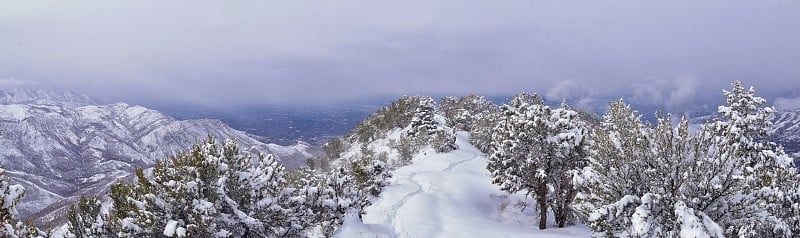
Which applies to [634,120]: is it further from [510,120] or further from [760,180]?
[510,120]

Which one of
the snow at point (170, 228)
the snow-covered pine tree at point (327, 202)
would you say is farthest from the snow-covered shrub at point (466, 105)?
the snow at point (170, 228)

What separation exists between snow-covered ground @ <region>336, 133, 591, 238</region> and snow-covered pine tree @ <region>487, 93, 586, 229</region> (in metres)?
2.44

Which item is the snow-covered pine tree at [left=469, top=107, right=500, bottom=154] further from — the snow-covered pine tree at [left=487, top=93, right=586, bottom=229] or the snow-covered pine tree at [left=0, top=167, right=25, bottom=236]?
the snow-covered pine tree at [left=0, top=167, right=25, bottom=236]

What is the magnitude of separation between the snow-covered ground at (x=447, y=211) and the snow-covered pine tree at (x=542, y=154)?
2437mm

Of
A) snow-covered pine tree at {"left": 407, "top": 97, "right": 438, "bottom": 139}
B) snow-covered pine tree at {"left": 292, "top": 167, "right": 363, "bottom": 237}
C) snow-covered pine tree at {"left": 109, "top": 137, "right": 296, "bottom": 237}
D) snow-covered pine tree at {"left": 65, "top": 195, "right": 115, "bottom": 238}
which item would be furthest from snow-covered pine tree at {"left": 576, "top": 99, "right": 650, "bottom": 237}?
snow-covered pine tree at {"left": 407, "top": 97, "right": 438, "bottom": 139}

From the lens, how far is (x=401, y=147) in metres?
62.8

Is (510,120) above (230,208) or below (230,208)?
above

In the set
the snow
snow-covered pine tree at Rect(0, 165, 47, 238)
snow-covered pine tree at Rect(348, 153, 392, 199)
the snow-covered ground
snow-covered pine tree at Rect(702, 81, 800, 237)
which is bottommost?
the snow-covered ground

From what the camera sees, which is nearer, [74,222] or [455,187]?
[74,222]

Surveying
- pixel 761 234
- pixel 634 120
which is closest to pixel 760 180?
pixel 761 234

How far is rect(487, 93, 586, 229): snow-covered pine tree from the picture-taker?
2667 centimetres

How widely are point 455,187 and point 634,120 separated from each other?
79.8 feet

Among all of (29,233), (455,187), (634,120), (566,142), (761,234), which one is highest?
(634,120)

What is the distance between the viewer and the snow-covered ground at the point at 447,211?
2589 centimetres
